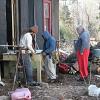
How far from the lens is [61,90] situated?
38.4 ft

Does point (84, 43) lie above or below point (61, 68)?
above

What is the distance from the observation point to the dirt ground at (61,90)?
→ 10586mm

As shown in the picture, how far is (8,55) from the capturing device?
12883mm

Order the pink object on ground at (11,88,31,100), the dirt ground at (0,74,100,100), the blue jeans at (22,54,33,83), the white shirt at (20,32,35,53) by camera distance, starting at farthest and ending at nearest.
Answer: the blue jeans at (22,54,33,83)
the white shirt at (20,32,35,53)
the dirt ground at (0,74,100,100)
the pink object on ground at (11,88,31,100)

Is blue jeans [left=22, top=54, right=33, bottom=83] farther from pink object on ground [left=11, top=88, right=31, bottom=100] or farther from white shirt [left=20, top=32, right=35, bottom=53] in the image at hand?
pink object on ground [left=11, top=88, right=31, bottom=100]

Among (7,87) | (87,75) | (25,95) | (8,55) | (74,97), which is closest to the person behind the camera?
(25,95)

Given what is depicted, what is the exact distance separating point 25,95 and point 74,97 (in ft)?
4.51

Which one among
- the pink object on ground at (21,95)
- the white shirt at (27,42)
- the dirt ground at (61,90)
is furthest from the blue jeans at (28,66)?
the pink object on ground at (21,95)

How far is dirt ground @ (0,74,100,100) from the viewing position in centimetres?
1059

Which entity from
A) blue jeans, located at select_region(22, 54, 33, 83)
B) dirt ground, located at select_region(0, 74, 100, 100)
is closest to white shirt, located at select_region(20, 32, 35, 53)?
blue jeans, located at select_region(22, 54, 33, 83)

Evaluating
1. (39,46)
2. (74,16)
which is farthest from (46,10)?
(74,16)

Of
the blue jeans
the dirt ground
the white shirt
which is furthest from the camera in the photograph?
the blue jeans

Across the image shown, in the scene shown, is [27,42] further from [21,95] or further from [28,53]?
[21,95]

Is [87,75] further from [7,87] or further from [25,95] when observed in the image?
[25,95]
